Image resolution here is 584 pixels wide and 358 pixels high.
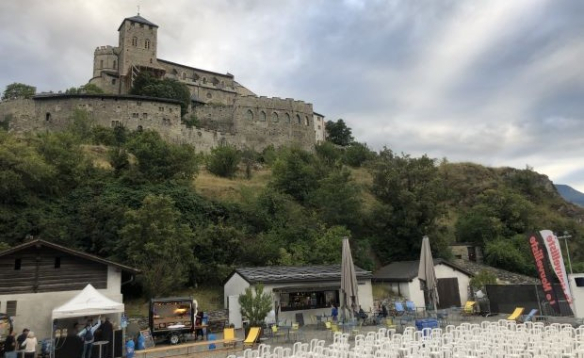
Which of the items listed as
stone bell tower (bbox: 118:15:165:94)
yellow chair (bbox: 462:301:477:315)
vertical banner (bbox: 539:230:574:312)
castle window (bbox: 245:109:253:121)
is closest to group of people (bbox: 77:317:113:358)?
vertical banner (bbox: 539:230:574:312)

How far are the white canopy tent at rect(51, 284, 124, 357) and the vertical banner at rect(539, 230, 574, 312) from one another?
1610 centimetres

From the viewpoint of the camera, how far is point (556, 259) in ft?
52.5

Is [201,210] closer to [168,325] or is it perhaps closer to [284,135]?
[168,325]

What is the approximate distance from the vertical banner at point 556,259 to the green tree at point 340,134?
6379cm

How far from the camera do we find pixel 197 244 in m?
25.4

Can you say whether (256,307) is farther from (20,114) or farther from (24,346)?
(20,114)

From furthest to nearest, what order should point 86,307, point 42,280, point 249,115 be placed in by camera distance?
point 249,115 → point 42,280 → point 86,307

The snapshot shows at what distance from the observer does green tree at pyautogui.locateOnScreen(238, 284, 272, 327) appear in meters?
18.3

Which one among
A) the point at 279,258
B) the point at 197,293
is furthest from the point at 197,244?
the point at 279,258

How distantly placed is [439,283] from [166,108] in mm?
46528

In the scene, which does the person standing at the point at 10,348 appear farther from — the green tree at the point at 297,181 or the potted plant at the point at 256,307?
the green tree at the point at 297,181

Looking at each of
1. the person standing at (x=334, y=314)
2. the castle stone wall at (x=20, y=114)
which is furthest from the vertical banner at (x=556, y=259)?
the castle stone wall at (x=20, y=114)

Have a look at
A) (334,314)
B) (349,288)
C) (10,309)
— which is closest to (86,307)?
(10,309)

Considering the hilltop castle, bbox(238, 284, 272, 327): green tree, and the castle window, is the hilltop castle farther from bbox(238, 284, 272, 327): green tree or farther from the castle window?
bbox(238, 284, 272, 327): green tree
